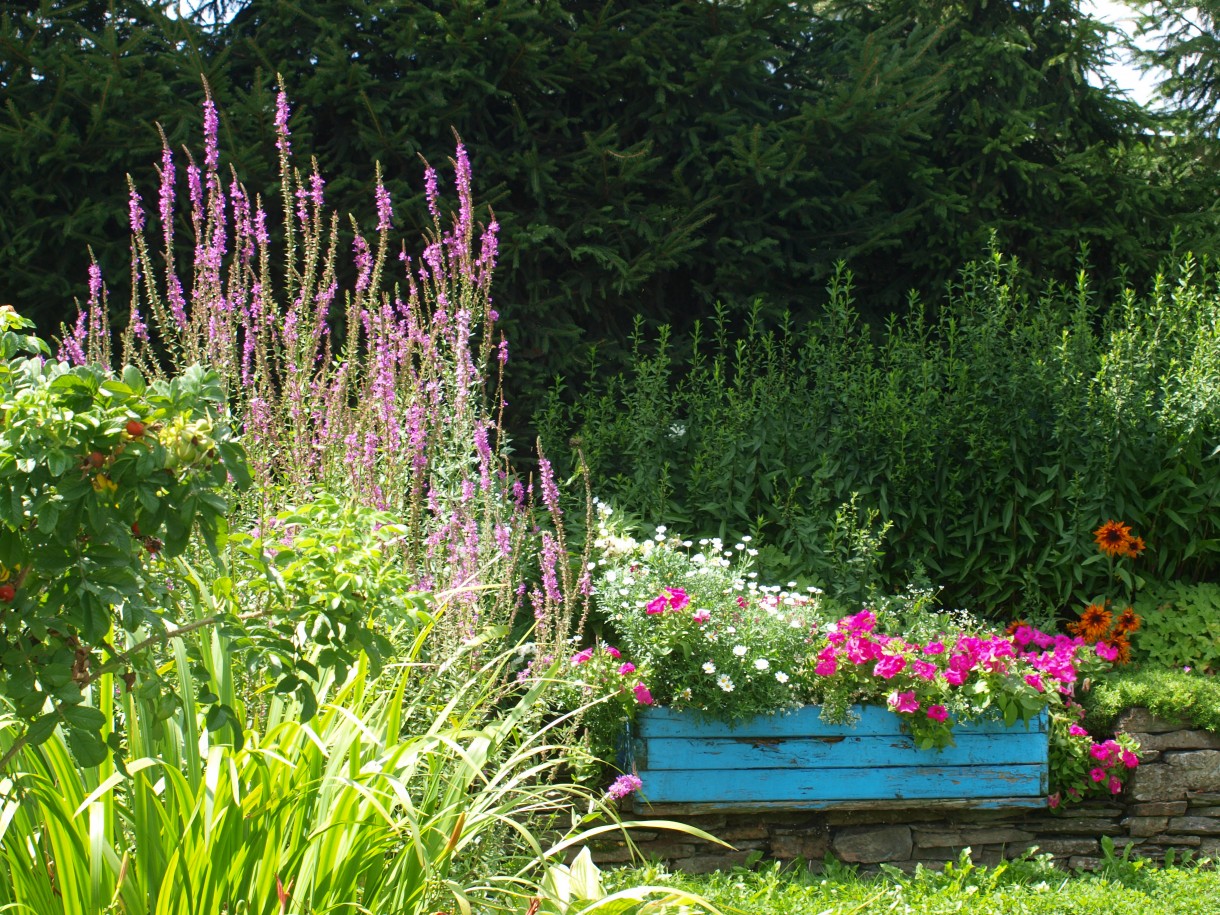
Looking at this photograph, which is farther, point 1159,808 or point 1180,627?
point 1180,627

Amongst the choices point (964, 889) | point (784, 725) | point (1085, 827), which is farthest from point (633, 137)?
point (964, 889)

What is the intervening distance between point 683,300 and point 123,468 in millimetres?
5127

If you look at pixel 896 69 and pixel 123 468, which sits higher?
pixel 896 69

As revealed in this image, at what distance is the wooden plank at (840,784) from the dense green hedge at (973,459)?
110 centimetres

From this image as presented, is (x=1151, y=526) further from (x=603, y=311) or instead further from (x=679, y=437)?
(x=603, y=311)

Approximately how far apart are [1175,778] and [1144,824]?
7.5 inches

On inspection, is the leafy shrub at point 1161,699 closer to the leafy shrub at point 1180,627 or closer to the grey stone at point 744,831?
the leafy shrub at point 1180,627

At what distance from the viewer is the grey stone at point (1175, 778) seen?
3762 mm

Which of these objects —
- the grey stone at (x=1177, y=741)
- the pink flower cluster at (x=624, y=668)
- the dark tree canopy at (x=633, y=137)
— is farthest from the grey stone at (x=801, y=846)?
the dark tree canopy at (x=633, y=137)

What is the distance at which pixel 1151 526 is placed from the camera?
15.6ft

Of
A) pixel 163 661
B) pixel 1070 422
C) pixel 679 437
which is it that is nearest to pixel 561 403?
pixel 679 437

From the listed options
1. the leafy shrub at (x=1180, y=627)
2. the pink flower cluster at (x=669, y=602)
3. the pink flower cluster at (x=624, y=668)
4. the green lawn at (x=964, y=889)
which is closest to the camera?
the green lawn at (x=964, y=889)

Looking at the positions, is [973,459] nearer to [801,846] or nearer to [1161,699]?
[1161,699]

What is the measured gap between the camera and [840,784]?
349 centimetres
